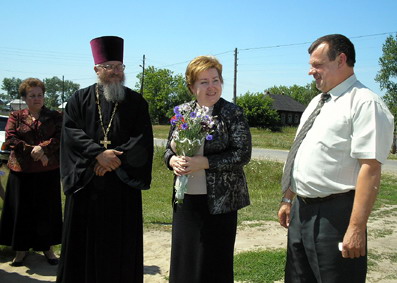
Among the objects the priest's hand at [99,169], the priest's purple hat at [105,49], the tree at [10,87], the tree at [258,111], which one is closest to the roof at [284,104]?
the tree at [258,111]

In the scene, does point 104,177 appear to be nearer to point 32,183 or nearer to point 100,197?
point 100,197

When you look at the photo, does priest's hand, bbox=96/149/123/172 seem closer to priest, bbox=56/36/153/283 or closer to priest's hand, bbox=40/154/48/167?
priest, bbox=56/36/153/283

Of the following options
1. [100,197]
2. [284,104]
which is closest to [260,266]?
[100,197]

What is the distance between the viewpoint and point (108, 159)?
3.47 metres

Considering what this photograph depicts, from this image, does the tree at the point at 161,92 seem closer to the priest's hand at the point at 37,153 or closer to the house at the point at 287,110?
the house at the point at 287,110

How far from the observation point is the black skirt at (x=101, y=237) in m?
3.51

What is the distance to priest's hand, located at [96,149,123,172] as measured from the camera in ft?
11.4

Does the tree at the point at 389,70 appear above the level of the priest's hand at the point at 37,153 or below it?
above

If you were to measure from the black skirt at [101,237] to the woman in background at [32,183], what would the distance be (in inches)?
54.0

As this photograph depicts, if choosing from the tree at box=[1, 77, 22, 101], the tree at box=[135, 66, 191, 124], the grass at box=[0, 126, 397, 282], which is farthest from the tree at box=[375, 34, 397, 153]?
the tree at box=[1, 77, 22, 101]

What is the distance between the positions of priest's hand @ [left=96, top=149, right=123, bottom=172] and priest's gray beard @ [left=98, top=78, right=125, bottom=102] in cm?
52

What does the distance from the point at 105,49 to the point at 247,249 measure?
341 centimetres

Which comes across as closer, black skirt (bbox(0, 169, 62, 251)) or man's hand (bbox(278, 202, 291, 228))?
man's hand (bbox(278, 202, 291, 228))

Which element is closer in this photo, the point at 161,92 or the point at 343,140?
the point at 343,140
